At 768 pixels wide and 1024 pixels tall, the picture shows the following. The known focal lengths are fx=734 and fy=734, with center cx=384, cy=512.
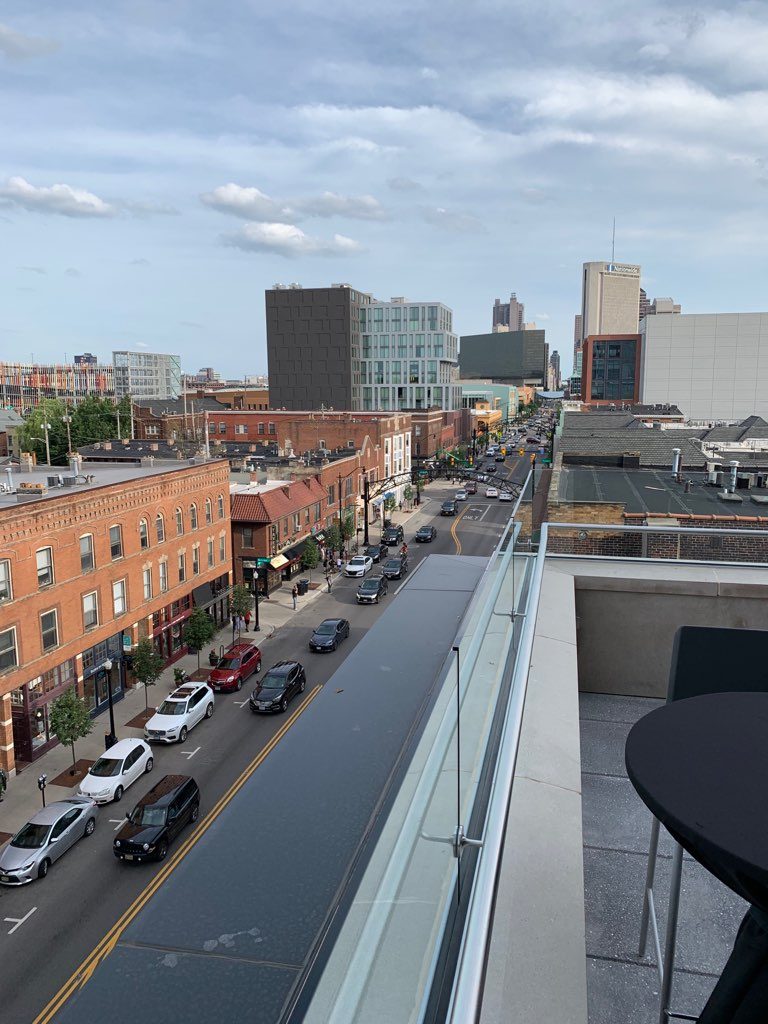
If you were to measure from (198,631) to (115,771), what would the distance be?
10.7 m

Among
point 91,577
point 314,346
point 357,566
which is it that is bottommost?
point 357,566

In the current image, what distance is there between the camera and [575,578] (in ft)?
26.8

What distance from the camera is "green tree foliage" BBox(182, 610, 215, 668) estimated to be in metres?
31.6

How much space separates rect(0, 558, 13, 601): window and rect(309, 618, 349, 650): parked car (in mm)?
14034

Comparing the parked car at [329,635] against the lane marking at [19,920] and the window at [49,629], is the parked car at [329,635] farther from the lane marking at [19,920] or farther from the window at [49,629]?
the lane marking at [19,920]

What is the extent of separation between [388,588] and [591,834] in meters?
39.8

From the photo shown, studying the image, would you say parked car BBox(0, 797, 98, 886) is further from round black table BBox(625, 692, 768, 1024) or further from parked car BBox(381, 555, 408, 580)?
parked car BBox(381, 555, 408, 580)

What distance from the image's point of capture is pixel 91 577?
87.7 feet

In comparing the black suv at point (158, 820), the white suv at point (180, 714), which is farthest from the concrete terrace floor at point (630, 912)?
the white suv at point (180, 714)

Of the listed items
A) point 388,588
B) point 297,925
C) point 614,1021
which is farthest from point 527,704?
point 388,588

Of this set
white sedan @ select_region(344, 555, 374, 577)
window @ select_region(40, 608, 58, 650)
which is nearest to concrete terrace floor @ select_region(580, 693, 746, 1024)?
window @ select_region(40, 608, 58, 650)

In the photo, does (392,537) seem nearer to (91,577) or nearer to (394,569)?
(394,569)

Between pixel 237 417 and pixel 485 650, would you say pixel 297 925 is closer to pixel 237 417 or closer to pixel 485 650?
pixel 485 650

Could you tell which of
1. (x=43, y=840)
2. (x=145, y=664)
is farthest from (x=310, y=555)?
(x=43, y=840)
